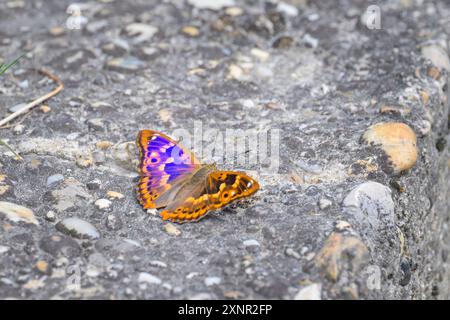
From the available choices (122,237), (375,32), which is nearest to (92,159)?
(122,237)

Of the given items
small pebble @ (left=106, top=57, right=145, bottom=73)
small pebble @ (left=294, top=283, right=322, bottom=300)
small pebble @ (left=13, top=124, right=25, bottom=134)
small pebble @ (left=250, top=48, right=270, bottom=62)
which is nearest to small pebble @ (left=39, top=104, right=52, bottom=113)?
small pebble @ (left=13, top=124, right=25, bottom=134)

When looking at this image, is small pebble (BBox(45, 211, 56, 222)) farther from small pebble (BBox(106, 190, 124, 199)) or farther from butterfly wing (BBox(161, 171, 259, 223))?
butterfly wing (BBox(161, 171, 259, 223))

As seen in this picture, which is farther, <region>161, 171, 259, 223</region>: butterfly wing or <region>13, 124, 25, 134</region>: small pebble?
<region>13, 124, 25, 134</region>: small pebble

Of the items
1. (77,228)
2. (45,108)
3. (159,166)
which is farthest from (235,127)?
(77,228)

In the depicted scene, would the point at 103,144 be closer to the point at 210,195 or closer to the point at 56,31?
the point at 210,195

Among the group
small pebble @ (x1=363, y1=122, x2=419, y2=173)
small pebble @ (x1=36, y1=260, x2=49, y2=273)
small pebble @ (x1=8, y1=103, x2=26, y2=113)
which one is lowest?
small pebble @ (x1=36, y1=260, x2=49, y2=273)

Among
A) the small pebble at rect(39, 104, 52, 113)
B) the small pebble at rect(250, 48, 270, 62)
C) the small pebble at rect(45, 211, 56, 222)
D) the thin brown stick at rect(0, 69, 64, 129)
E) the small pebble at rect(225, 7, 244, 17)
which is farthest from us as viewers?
the small pebble at rect(225, 7, 244, 17)

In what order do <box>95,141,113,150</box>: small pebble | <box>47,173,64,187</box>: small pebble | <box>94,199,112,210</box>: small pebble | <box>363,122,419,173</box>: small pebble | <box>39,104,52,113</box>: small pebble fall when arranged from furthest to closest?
1. <box>39,104,52,113</box>: small pebble
2. <box>95,141,113,150</box>: small pebble
3. <box>363,122,419,173</box>: small pebble
4. <box>47,173,64,187</box>: small pebble
5. <box>94,199,112,210</box>: small pebble

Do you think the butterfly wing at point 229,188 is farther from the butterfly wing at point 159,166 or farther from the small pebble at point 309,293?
the small pebble at point 309,293
